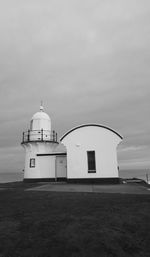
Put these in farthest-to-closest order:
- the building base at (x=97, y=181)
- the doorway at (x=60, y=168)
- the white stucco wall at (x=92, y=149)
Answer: the doorway at (x=60, y=168) < the white stucco wall at (x=92, y=149) < the building base at (x=97, y=181)

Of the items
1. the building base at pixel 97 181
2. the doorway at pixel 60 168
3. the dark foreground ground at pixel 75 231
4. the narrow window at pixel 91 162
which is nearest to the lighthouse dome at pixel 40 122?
the doorway at pixel 60 168

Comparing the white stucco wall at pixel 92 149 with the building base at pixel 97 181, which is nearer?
the building base at pixel 97 181

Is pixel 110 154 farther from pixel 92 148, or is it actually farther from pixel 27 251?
pixel 27 251

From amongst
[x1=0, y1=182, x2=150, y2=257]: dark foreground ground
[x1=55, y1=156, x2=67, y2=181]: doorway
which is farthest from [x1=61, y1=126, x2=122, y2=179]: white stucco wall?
[x1=0, y1=182, x2=150, y2=257]: dark foreground ground

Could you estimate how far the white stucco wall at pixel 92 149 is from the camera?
1889cm

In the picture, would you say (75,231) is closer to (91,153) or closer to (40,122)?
(91,153)

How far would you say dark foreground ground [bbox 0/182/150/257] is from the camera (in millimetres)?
4148

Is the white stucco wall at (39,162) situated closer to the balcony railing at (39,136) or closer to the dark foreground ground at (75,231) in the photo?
the balcony railing at (39,136)

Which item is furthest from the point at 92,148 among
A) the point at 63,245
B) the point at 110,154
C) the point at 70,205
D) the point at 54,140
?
the point at 63,245

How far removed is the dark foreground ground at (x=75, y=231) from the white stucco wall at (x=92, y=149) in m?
11.4

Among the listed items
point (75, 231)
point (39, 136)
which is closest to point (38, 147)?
point (39, 136)

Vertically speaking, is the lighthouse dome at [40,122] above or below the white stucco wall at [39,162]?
above

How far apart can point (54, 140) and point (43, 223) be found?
18621 millimetres

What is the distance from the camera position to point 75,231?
5047mm
